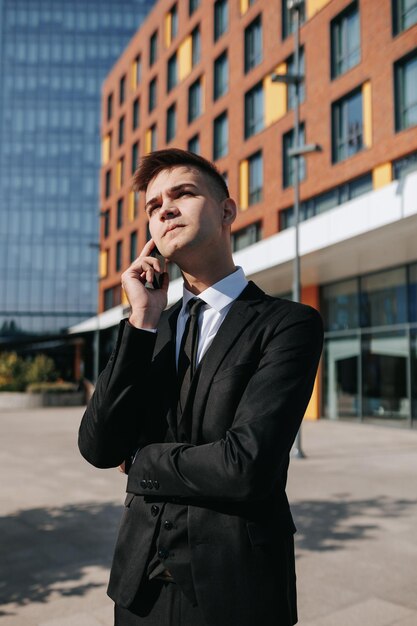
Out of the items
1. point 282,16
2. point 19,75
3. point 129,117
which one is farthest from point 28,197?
point 282,16

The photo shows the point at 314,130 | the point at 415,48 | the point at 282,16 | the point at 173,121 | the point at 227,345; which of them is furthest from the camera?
the point at 173,121

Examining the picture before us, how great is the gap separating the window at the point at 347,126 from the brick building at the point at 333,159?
0.04 m

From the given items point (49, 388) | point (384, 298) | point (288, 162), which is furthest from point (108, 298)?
point (384, 298)

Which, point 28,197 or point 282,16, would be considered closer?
point 282,16

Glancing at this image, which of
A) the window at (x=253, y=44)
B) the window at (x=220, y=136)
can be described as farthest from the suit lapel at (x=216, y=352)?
the window at (x=220, y=136)

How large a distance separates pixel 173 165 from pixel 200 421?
2.76ft

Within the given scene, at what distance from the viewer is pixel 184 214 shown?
1832mm

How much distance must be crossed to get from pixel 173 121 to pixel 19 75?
6750 cm

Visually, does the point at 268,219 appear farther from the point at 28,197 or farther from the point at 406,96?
the point at 28,197

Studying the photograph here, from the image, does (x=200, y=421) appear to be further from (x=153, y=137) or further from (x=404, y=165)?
(x=153, y=137)

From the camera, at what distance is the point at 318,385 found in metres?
21.2

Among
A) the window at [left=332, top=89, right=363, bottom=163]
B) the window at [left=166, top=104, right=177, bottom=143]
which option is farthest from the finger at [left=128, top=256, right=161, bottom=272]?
the window at [left=166, top=104, right=177, bottom=143]

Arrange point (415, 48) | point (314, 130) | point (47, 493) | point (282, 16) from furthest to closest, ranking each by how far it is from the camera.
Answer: point (282, 16), point (314, 130), point (415, 48), point (47, 493)

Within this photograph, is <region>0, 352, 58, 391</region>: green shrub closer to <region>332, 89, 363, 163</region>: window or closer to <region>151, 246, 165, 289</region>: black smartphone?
<region>332, 89, 363, 163</region>: window
